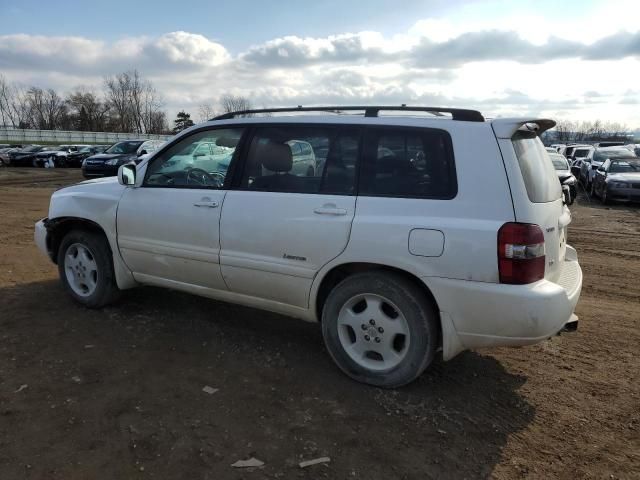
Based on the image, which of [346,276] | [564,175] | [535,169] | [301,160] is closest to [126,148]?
[564,175]

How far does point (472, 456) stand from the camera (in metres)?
2.84

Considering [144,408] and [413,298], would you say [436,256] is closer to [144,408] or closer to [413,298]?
[413,298]

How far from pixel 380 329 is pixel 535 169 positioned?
1.45 m

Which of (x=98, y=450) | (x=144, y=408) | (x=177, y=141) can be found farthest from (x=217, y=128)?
(x=98, y=450)

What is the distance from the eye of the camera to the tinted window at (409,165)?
3232 mm

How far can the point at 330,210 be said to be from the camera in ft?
11.4

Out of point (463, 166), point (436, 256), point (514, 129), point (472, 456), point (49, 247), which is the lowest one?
point (472, 456)

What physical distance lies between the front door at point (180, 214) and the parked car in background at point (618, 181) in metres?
14.0

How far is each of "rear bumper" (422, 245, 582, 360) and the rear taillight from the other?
0.21 feet

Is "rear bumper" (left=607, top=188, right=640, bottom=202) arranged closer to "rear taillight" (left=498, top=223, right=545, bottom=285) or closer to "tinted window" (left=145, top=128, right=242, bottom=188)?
"rear taillight" (left=498, top=223, right=545, bottom=285)

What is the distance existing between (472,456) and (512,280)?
39.5 inches

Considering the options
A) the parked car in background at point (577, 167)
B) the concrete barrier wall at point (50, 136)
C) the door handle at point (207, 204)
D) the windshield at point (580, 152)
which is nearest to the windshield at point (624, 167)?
the parked car in background at point (577, 167)

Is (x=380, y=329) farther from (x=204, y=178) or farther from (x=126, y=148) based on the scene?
(x=126, y=148)

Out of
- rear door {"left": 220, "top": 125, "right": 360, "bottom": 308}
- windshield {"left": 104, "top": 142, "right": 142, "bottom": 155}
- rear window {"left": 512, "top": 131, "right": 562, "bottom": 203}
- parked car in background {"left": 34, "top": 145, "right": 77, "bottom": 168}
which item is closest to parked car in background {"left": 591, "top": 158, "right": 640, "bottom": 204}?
rear window {"left": 512, "top": 131, "right": 562, "bottom": 203}
